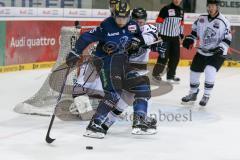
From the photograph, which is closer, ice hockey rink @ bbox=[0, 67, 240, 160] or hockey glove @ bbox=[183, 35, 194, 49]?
ice hockey rink @ bbox=[0, 67, 240, 160]

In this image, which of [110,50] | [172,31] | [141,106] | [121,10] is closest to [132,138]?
[141,106]

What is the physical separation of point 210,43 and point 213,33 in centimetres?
11

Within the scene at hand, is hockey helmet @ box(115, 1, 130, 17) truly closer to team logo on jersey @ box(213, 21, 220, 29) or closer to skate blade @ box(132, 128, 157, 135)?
skate blade @ box(132, 128, 157, 135)

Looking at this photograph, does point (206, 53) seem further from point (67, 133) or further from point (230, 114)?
point (67, 133)

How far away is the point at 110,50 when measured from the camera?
4355 mm

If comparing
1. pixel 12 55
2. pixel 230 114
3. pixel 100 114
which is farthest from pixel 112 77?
pixel 12 55

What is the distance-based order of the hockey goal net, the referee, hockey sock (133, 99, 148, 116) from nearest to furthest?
hockey sock (133, 99, 148, 116) → the hockey goal net → the referee

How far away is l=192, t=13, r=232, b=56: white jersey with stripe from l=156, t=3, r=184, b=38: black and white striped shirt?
5.80 feet

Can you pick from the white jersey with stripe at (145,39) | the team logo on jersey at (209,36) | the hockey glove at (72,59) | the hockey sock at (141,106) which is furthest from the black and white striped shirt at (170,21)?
the hockey glove at (72,59)

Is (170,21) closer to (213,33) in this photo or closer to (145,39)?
(213,33)

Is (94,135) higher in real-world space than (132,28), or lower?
lower

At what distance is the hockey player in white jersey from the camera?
5.62 metres

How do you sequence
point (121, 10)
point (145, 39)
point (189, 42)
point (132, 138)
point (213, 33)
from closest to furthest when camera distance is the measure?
point (121, 10)
point (132, 138)
point (145, 39)
point (213, 33)
point (189, 42)

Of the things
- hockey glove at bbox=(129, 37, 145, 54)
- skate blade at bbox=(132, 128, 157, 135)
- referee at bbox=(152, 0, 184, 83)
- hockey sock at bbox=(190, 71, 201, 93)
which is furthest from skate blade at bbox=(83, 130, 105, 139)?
referee at bbox=(152, 0, 184, 83)
